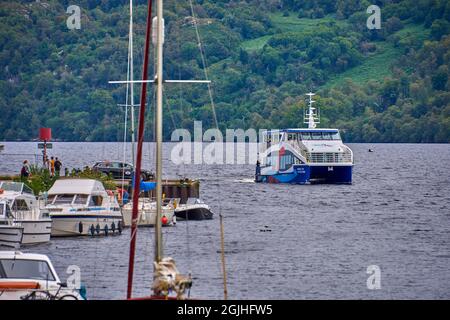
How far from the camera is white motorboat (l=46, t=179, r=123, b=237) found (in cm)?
6725

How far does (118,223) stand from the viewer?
228 ft

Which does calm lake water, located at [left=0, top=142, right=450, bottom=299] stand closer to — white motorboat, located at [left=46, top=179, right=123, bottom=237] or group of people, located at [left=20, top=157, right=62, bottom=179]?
white motorboat, located at [left=46, top=179, right=123, bottom=237]

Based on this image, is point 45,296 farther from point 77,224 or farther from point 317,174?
point 317,174

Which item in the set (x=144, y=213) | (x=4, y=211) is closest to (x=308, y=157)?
(x=144, y=213)

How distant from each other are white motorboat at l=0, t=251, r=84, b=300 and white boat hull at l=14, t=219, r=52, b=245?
20.7 meters

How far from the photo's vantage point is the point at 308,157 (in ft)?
423

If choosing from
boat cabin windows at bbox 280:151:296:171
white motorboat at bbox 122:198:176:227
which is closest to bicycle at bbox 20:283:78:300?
white motorboat at bbox 122:198:176:227

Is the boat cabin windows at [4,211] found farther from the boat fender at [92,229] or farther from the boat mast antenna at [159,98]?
the boat mast antenna at [159,98]

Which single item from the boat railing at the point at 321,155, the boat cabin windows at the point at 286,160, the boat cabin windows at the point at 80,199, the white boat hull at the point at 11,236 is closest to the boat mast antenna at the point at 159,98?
the white boat hull at the point at 11,236

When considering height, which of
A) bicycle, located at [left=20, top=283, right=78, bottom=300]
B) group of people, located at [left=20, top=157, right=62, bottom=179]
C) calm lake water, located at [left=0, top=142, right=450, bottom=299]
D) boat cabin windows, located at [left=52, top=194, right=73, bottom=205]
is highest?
group of people, located at [left=20, top=157, right=62, bottom=179]

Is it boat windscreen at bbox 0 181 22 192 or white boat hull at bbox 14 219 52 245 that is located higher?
boat windscreen at bbox 0 181 22 192
